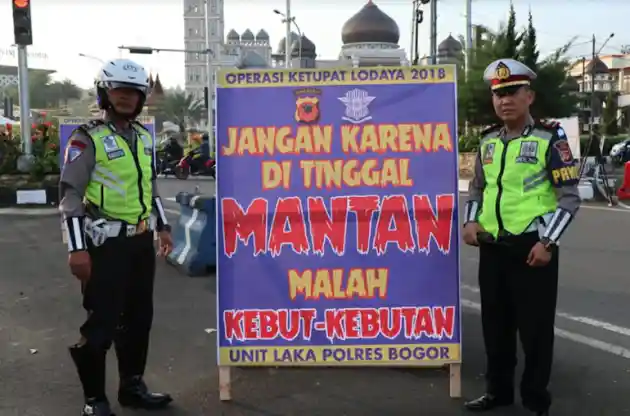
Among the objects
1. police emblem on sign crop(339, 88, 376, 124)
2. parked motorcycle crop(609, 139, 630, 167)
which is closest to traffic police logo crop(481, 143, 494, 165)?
police emblem on sign crop(339, 88, 376, 124)

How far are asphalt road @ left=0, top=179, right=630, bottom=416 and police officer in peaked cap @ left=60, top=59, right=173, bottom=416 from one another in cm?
58

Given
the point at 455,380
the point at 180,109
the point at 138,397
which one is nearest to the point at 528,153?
the point at 455,380

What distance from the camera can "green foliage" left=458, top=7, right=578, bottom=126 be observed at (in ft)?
75.6

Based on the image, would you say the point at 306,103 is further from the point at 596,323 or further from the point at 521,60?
the point at 521,60

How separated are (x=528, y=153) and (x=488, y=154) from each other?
0.86 feet

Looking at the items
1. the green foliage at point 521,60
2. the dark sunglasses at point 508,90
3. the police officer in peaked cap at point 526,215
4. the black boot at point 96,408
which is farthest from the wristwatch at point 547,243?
the green foliage at point 521,60

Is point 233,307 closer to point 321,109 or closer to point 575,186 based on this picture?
point 321,109

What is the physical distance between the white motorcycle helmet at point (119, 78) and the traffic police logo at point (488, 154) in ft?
6.25

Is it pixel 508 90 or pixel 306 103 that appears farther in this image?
pixel 306 103

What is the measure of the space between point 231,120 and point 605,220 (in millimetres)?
10167

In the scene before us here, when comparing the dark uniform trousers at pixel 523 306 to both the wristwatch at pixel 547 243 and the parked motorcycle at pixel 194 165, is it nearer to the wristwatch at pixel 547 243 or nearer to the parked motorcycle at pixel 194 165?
the wristwatch at pixel 547 243

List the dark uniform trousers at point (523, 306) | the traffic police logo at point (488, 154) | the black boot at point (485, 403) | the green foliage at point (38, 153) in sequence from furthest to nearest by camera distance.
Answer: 1. the green foliage at point (38, 153)
2. the black boot at point (485, 403)
3. the traffic police logo at point (488, 154)
4. the dark uniform trousers at point (523, 306)

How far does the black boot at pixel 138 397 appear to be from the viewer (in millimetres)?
4184

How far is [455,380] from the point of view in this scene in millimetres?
4262
